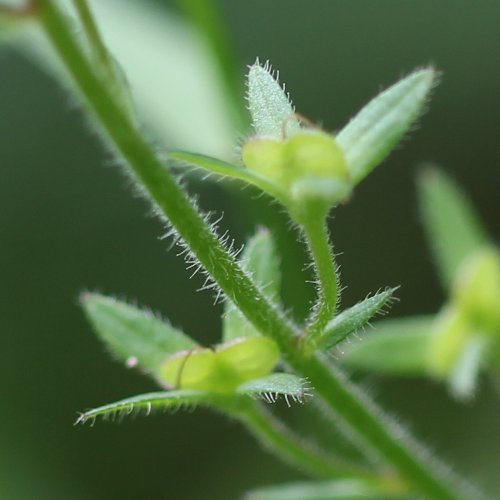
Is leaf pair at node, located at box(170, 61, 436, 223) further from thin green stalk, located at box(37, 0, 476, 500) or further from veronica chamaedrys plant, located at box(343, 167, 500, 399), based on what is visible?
veronica chamaedrys plant, located at box(343, 167, 500, 399)

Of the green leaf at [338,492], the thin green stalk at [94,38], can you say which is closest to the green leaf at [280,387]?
the thin green stalk at [94,38]

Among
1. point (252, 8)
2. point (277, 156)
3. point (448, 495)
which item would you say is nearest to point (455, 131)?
point (252, 8)

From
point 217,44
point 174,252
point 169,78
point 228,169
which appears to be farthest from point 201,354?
point 174,252

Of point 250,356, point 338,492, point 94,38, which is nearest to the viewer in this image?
point 94,38

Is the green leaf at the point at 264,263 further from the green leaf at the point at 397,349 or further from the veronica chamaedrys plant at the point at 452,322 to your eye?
the green leaf at the point at 397,349

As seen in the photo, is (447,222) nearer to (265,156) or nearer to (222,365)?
(222,365)

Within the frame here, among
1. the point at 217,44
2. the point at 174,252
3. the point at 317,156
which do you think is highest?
the point at 174,252

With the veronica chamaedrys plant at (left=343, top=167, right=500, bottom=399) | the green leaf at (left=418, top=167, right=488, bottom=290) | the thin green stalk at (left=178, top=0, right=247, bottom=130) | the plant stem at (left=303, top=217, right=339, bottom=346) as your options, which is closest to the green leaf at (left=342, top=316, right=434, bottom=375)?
the veronica chamaedrys plant at (left=343, top=167, right=500, bottom=399)
